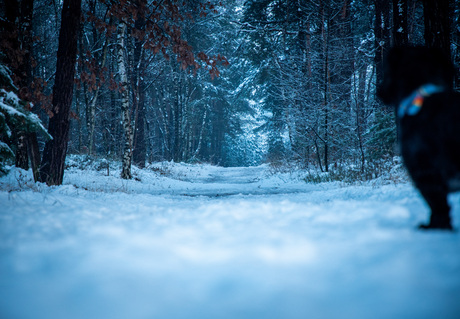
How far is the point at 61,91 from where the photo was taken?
573 cm

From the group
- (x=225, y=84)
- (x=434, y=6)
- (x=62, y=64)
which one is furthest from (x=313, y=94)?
(x=225, y=84)

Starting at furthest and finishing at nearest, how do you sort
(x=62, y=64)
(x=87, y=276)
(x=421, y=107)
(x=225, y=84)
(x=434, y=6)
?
(x=225, y=84), (x=62, y=64), (x=434, y=6), (x=421, y=107), (x=87, y=276)

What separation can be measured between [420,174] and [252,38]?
53.7 feet

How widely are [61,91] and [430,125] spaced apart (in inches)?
269

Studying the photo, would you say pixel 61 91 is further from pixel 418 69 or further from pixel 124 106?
pixel 418 69

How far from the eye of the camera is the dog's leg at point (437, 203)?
1447 mm

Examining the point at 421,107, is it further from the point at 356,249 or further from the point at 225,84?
the point at 225,84

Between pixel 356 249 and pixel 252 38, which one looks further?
pixel 252 38

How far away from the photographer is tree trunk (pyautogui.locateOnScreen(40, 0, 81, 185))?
5.66 m

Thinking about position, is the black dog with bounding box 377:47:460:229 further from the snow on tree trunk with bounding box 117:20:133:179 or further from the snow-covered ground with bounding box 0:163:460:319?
the snow on tree trunk with bounding box 117:20:133:179

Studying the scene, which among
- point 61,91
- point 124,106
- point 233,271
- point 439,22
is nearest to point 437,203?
point 233,271

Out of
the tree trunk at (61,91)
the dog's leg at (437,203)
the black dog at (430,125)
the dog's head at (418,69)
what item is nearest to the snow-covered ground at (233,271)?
the dog's leg at (437,203)

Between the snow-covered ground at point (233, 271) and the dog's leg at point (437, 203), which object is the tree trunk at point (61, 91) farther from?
the dog's leg at point (437, 203)

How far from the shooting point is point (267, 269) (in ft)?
4.35
